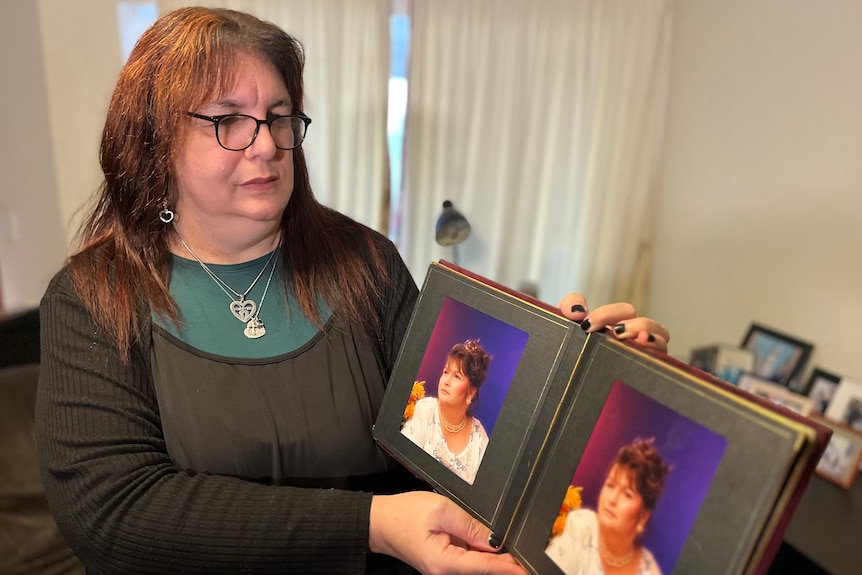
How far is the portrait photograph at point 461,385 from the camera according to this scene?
83 centimetres

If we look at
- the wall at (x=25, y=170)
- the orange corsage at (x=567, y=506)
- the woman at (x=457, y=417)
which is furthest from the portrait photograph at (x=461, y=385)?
the wall at (x=25, y=170)

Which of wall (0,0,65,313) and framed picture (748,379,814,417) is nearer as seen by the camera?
framed picture (748,379,814,417)

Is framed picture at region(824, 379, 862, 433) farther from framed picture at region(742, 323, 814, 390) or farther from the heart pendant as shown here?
the heart pendant

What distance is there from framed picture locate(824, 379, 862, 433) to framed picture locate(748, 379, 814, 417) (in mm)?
53

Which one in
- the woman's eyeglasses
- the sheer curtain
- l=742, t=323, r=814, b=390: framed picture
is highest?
the sheer curtain

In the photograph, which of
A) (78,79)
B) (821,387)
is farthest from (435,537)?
(78,79)

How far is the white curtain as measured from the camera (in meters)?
2.04

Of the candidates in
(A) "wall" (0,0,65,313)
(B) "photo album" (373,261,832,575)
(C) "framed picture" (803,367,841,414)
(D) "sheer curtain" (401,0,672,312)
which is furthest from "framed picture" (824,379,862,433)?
(A) "wall" (0,0,65,313)

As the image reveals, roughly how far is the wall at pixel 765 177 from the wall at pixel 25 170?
7.45 feet

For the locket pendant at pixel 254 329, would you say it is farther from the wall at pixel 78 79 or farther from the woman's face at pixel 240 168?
the wall at pixel 78 79

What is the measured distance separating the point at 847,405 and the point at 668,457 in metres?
1.34

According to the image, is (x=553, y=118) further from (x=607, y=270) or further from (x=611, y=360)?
(x=611, y=360)

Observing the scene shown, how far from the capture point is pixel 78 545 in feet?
2.88

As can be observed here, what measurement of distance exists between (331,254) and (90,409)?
45cm
